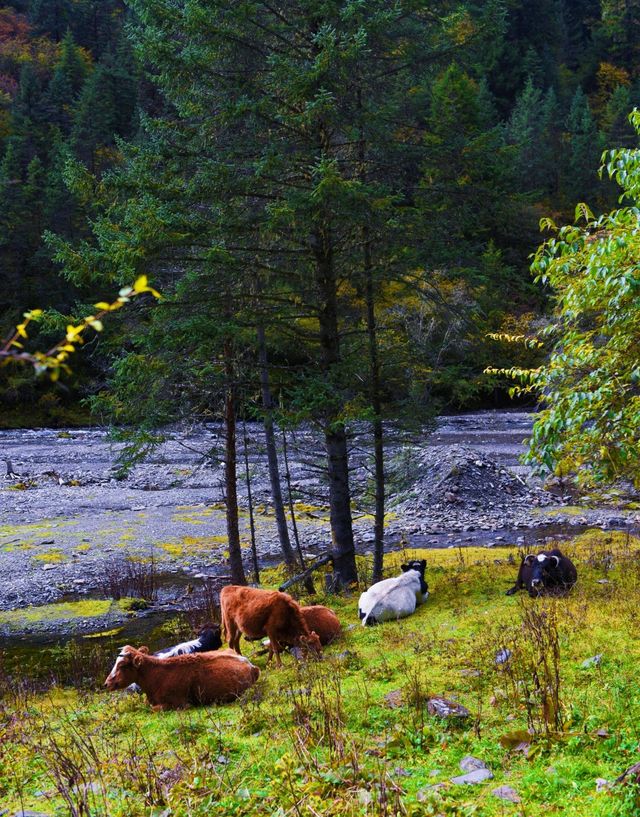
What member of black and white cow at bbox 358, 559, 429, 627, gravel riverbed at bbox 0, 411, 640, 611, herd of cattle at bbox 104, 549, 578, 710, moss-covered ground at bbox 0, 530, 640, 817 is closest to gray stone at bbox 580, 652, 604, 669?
moss-covered ground at bbox 0, 530, 640, 817

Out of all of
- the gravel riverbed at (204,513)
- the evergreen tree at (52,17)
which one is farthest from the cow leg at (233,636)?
the evergreen tree at (52,17)

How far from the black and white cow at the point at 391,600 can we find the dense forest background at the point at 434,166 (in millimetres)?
2902

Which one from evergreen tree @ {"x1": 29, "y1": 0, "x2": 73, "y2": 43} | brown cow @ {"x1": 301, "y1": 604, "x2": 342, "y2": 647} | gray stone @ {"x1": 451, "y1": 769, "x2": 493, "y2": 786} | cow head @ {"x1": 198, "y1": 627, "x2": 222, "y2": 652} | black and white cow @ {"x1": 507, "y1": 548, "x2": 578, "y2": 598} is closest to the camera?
gray stone @ {"x1": 451, "y1": 769, "x2": 493, "y2": 786}

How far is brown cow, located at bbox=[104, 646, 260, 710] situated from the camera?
7840mm

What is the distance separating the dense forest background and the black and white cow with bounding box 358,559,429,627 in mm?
2902

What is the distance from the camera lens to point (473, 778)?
4.86 meters

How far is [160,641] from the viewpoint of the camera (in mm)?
12688

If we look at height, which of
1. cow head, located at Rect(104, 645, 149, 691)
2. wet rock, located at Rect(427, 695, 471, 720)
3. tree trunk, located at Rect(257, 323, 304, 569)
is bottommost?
cow head, located at Rect(104, 645, 149, 691)

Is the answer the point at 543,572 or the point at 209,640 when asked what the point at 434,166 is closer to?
the point at 543,572

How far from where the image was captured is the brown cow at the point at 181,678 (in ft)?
25.7

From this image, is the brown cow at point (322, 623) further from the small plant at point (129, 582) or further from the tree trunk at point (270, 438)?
the small plant at point (129, 582)

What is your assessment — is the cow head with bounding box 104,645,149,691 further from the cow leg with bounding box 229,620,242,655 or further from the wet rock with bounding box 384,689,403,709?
the wet rock with bounding box 384,689,403,709

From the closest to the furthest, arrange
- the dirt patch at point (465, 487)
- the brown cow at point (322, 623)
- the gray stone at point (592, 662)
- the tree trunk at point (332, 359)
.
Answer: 1. the gray stone at point (592, 662)
2. the brown cow at point (322, 623)
3. the tree trunk at point (332, 359)
4. the dirt patch at point (465, 487)

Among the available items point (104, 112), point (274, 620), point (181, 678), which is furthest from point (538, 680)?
point (104, 112)
